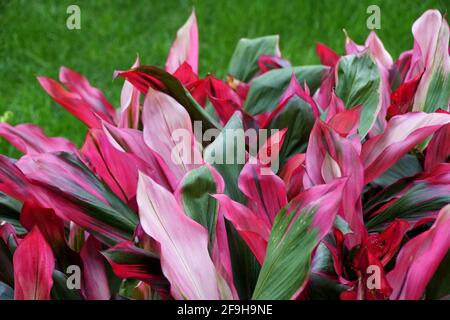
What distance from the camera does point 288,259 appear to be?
3.47 feet

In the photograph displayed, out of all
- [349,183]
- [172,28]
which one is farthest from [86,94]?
[172,28]

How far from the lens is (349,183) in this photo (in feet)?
3.97

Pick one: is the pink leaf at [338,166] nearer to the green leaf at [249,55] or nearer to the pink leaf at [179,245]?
the pink leaf at [179,245]

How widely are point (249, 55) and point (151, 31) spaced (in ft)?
7.16

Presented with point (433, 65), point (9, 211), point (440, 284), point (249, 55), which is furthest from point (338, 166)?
point (249, 55)

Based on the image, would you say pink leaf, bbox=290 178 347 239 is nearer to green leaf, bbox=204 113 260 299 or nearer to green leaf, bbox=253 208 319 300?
green leaf, bbox=253 208 319 300

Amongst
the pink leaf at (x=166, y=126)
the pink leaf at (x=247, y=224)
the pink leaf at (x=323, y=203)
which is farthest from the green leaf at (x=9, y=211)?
the pink leaf at (x=323, y=203)

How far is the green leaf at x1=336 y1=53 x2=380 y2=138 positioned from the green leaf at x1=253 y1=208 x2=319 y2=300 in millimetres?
375

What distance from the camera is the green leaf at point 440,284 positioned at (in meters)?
1.12

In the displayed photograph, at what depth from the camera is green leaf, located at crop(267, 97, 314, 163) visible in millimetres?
1411

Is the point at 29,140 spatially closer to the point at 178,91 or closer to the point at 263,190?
the point at 178,91

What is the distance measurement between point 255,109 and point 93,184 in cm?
47

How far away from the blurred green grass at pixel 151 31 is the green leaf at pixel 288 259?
2.59 meters

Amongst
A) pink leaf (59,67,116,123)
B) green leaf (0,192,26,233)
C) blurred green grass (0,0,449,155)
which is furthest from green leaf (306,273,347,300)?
blurred green grass (0,0,449,155)
